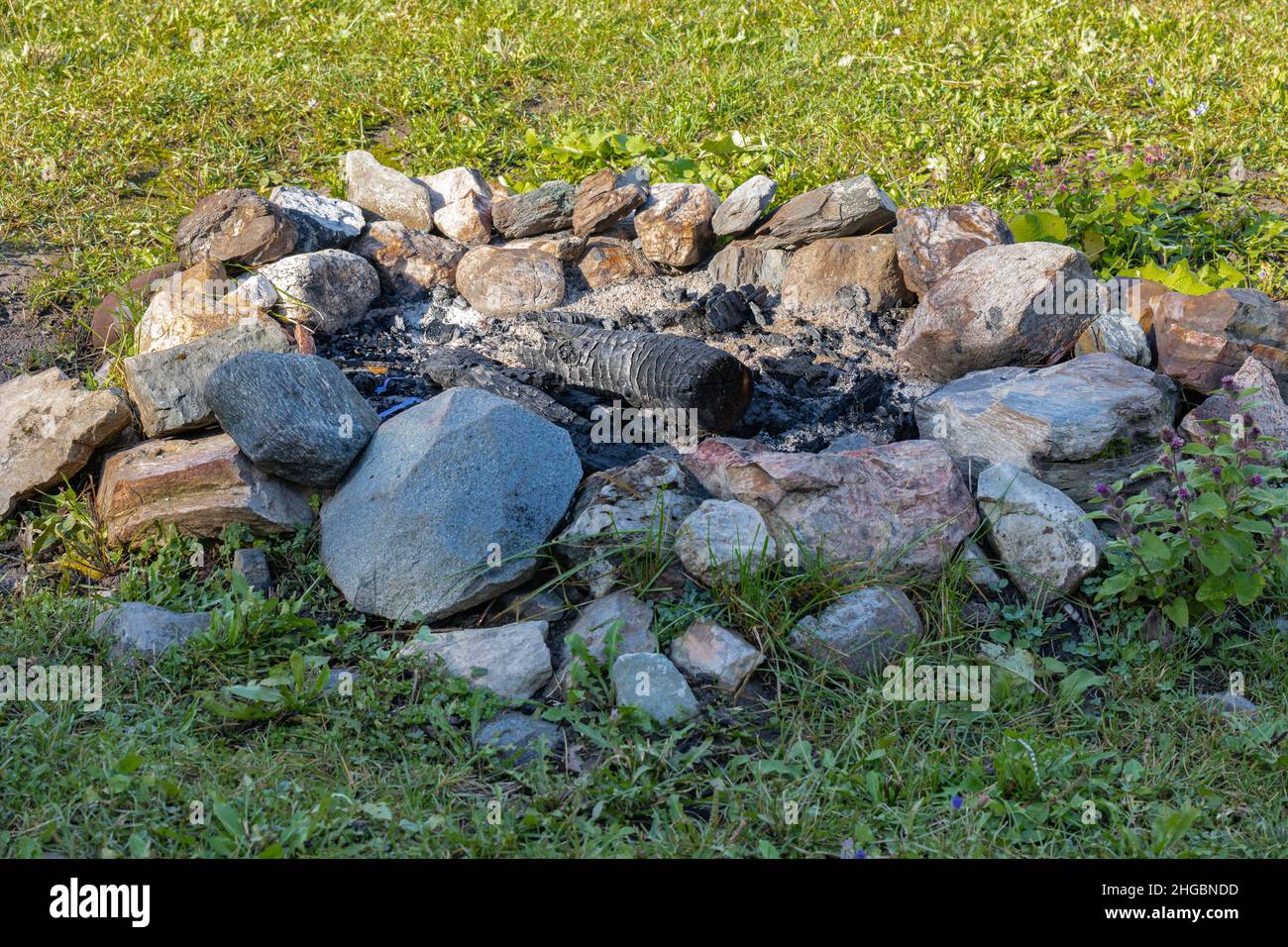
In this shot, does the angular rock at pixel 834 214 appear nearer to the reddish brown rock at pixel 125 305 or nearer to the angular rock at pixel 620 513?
the angular rock at pixel 620 513

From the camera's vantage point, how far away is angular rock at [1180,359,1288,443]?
12.2ft

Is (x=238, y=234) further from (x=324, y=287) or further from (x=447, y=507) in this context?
(x=447, y=507)

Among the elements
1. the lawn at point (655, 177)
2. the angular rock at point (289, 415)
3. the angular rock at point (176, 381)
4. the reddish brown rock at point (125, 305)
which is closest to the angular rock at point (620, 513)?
the lawn at point (655, 177)

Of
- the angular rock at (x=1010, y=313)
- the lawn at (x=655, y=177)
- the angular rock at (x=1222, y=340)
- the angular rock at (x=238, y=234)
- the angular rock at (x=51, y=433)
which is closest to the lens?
the lawn at (x=655, y=177)

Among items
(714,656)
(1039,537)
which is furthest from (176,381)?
(1039,537)

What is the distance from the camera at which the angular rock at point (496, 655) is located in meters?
3.14

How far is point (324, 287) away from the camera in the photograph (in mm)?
4812

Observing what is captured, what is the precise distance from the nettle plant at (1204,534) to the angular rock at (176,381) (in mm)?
3048

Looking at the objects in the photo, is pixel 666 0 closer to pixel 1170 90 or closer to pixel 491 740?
pixel 1170 90

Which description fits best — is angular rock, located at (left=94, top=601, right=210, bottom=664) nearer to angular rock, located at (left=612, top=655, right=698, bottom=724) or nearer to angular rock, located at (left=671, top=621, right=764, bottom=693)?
angular rock, located at (left=612, top=655, right=698, bottom=724)

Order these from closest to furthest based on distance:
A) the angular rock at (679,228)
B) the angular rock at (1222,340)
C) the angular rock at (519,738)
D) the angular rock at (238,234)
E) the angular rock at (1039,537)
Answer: the angular rock at (519,738)
the angular rock at (1039,537)
the angular rock at (1222,340)
the angular rock at (238,234)
the angular rock at (679,228)

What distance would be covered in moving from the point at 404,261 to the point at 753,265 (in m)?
1.67
